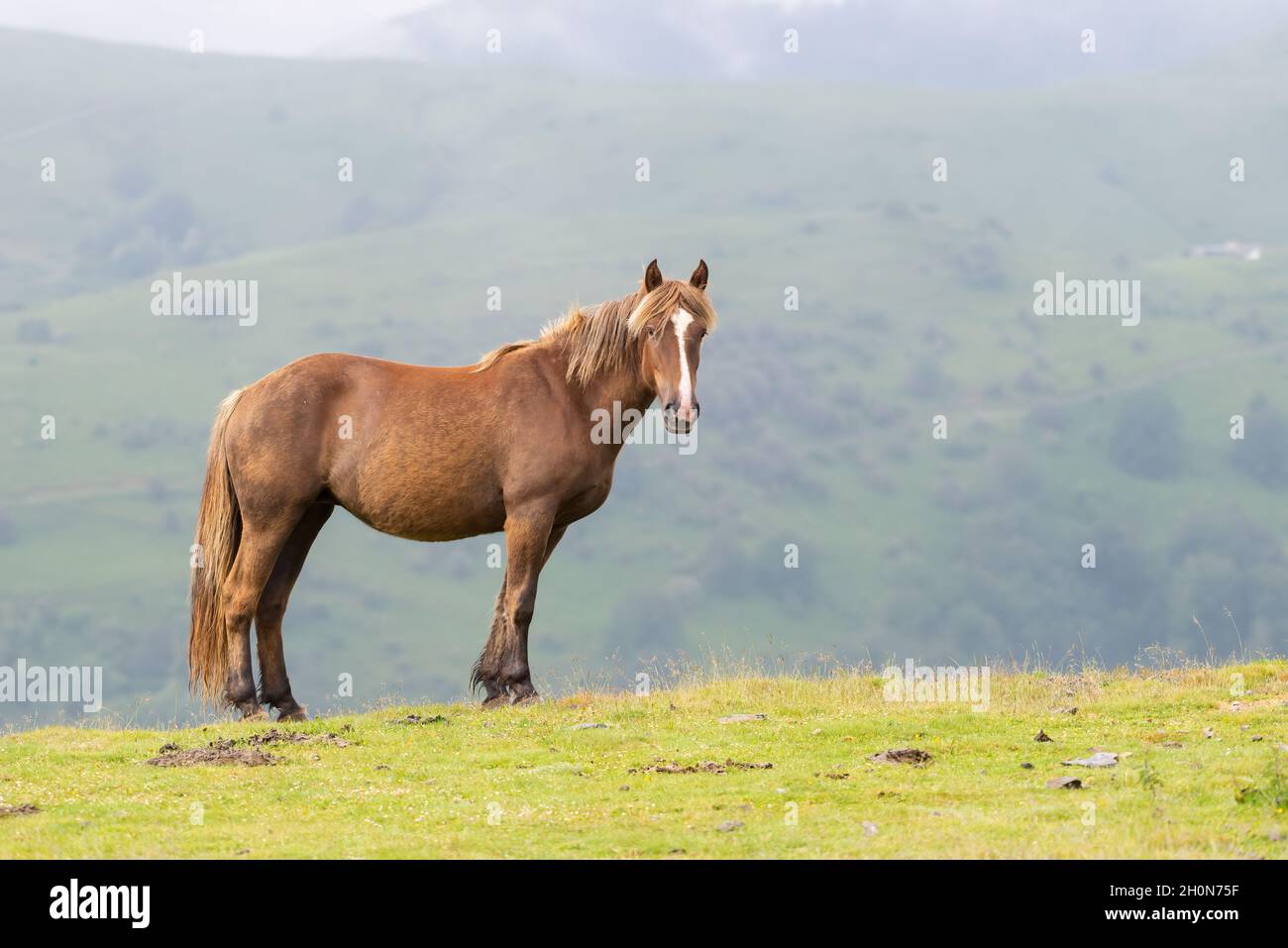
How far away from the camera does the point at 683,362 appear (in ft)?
49.6

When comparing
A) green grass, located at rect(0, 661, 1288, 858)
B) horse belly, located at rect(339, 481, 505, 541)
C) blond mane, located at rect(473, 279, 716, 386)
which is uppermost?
blond mane, located at rect(473, 279, 716, 386)

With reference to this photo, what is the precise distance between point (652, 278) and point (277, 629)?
17.2ft

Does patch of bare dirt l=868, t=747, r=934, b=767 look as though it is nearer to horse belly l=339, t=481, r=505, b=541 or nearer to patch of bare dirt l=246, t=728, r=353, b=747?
patch of bare dirt l=246, t=728, r=353, b=747

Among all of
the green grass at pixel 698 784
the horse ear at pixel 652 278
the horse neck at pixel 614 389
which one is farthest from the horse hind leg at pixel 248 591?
the horse ear at pixel 652 278

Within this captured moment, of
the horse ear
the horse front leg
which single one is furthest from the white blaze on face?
the horse front leg

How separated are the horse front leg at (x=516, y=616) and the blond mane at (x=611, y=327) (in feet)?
5.18

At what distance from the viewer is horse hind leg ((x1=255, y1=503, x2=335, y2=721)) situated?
1662 centimetres

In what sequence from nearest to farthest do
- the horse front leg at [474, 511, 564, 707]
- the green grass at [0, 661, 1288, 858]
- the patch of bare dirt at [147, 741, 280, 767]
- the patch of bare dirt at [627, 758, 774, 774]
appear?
the green grass at [0, 661, 1288, 858], the patch of bare dirt at [627, 758, 774, 774], the patch of bare dirt at [147, 741, 280, 767], the horse front leg at [474, 511, 564, 707]

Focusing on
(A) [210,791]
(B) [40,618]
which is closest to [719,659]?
(A) [210,791]

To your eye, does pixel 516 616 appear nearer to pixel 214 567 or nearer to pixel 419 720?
pixel 419 720

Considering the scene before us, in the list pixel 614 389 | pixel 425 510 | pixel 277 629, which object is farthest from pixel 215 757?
pixel 614 389

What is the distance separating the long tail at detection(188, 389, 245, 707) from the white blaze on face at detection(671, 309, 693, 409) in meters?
4.69

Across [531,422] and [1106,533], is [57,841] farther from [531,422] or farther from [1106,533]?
[1106,533]

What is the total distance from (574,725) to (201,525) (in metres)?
5.02
